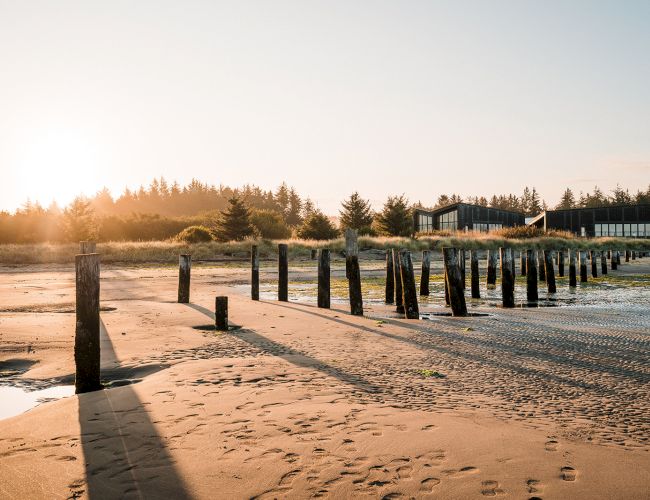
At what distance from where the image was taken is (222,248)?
45.5m

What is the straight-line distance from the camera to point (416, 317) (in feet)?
40.8

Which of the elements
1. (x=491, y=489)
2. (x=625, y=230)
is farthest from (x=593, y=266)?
(x=625, y=230)

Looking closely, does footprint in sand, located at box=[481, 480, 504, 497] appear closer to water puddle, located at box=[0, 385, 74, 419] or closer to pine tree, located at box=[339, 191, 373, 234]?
water puddle, located at box=[0, 385, 74, 419]

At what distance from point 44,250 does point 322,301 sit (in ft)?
111

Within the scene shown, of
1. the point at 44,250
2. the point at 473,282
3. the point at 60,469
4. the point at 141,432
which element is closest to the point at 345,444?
the point at 141,432

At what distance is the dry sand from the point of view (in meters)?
3.59

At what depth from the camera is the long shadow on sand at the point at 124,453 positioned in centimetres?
354

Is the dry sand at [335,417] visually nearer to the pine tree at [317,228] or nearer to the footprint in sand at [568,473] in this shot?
the footprint in sand at [568,473]

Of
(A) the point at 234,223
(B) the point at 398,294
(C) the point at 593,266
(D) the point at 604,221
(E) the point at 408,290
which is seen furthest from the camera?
(D) the point at 604,221

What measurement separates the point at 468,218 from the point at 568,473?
59.6m

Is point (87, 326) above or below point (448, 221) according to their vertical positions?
below

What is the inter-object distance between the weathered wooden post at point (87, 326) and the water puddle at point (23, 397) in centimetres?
20

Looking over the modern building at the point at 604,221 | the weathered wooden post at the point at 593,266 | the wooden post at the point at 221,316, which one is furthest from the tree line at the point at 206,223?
the wooden post at the point at 221,316

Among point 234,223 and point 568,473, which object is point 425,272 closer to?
point 568,473
